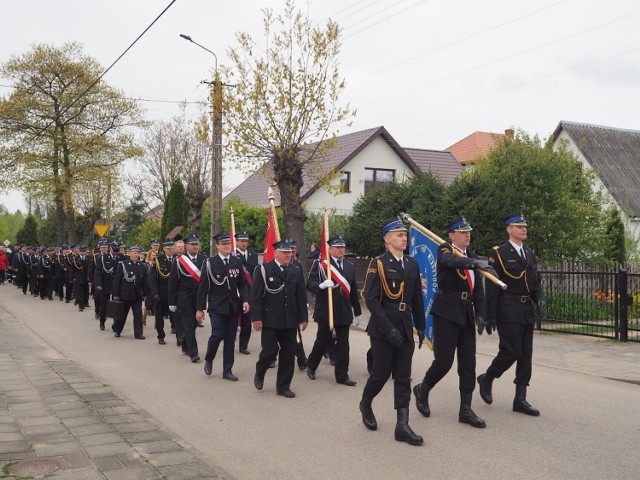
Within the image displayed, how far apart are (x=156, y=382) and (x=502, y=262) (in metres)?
4.63

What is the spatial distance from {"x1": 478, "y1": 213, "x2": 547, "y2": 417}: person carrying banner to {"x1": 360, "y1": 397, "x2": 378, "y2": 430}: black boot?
1510 millimetres

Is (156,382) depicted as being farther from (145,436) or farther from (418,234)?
(418,234)

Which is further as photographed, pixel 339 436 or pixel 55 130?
pixel 55 130

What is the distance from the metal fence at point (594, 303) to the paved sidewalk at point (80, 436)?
29.4 ft

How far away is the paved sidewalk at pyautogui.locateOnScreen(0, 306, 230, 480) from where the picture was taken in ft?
17.3

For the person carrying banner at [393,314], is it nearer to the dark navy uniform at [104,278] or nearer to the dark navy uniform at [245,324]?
the dark navy uniform at [245,324]

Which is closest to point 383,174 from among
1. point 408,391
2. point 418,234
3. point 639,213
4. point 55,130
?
point 639,213

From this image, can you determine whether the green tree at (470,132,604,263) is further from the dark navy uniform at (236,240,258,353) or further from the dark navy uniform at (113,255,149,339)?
the dark navy uniform at (113,255,149,339)

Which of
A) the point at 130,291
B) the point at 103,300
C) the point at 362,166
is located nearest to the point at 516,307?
the point at 130,291

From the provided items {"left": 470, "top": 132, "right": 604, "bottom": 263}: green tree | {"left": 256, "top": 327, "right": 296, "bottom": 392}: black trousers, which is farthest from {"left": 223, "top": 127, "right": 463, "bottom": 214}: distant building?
{"left": 256, "top": 327, "right": 296, "bottom": 392}: black trousers

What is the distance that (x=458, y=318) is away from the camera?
6.84 m

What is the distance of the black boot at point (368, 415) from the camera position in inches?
258

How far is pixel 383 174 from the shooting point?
37188mm

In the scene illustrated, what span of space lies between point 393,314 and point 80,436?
2959 millimetres
